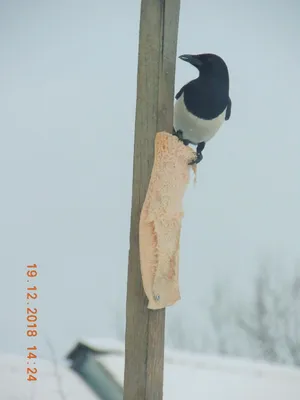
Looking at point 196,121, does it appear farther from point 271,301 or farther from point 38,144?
point 271,301

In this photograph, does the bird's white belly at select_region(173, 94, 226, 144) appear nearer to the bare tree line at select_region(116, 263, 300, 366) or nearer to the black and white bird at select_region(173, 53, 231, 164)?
the black and white bird at select_region(173, 53, 231, 164)

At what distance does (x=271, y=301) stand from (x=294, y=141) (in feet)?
1.38

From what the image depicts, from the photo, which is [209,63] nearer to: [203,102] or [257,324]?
[203,102]

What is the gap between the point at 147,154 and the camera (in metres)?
0.84

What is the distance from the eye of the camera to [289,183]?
1411mm

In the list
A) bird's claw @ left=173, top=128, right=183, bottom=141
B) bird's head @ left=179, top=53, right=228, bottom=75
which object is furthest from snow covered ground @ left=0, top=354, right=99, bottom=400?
bird's head @ left=179, top=53, right=228, bottom=75

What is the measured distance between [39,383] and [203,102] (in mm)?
755

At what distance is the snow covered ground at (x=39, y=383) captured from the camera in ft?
3.98

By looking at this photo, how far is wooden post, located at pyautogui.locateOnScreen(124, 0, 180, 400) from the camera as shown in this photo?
83 centimetres

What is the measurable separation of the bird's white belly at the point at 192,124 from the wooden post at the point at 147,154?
7 cm

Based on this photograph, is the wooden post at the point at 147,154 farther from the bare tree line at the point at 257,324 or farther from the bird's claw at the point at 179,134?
the bare tree line at the point at 257,324

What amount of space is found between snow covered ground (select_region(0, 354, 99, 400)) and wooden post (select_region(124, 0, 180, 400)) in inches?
18.0
